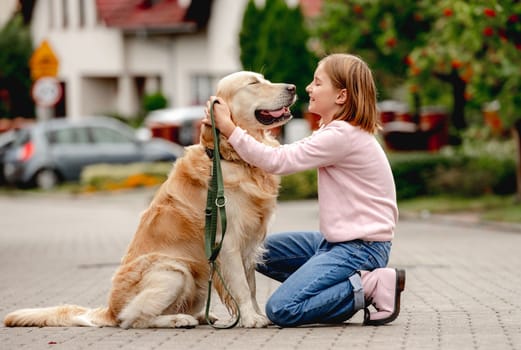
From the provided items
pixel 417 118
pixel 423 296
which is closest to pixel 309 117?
pixel 417 118

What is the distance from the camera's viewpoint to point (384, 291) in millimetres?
7367

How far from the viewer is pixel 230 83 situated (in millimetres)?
7441

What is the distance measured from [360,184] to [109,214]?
1457 cm

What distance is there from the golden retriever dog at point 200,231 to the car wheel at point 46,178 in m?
22.4

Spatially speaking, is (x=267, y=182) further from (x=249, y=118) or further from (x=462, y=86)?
(x=462, y=86)

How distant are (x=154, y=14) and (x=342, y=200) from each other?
36.0m

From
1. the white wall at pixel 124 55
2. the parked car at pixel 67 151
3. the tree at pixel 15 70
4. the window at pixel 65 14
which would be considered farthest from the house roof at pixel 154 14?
the parked car at pixel 67 151

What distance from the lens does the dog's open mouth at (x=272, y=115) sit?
739 centimetres

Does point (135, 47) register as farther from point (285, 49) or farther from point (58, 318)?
point (58, 318)

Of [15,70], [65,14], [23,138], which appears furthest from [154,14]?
[23,138]

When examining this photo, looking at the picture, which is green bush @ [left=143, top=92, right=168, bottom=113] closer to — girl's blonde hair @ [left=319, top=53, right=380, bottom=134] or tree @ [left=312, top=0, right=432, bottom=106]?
tree @ [left=312, top=0, right=432, bottom=106]

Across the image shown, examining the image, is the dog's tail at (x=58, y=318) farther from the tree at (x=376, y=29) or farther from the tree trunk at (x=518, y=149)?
the tree at (x=376, y=29)

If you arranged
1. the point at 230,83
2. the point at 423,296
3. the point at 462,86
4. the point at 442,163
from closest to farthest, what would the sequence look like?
the point at 230,83, the point at 423,296, the point at 442,163, the point at 462,86

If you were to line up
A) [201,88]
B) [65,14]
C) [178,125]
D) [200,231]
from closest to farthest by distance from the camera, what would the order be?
1. [200,231]
2. [178,125]
3. [201,88]
4. [65,14]
